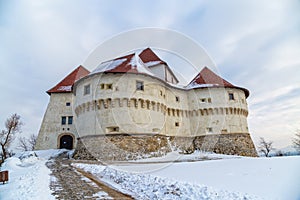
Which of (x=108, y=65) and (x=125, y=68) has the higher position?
(x=108, y=65)

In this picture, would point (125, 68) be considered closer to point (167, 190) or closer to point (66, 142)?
point (66, 142)

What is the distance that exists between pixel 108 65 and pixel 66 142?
38.2 feet

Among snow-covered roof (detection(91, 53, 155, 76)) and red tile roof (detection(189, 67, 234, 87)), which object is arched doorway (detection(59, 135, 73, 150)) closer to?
snow-covered roof (detection(91, 53, 155, 76))

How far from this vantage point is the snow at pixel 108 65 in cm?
1724

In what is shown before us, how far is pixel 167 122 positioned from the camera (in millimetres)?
20297

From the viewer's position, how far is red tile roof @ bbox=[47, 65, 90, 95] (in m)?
25.4

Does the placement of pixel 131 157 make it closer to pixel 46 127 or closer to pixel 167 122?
pixel 167 122

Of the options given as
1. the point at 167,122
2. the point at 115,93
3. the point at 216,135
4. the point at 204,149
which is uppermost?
the point at 115,93

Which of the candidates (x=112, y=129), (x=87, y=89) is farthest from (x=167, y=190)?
(x=87, y=89)

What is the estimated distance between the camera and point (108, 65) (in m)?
18.0

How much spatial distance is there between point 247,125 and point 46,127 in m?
24.3

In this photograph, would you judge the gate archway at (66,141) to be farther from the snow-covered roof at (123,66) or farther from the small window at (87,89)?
the snow-covered roof at (123,66)

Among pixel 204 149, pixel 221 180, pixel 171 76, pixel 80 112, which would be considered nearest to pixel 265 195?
pixel 221 180

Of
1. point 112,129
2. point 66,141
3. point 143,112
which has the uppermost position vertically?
point 143,112
